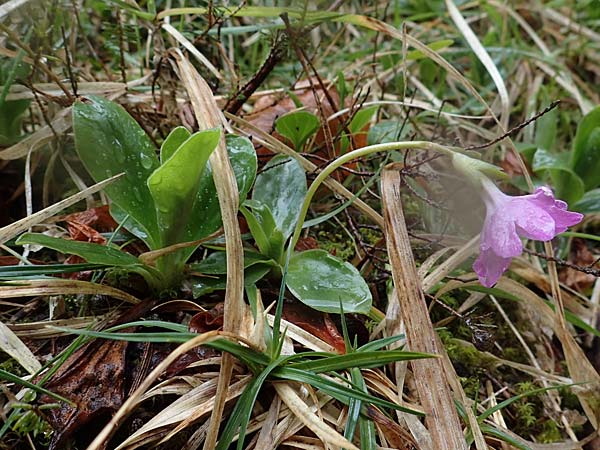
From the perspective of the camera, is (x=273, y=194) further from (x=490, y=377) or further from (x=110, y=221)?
(x=490, y=377)

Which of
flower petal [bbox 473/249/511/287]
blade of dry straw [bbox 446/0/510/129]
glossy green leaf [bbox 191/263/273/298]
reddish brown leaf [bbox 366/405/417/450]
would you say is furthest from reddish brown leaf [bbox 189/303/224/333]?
blade of dry straw [bbox 446/0/510/129]

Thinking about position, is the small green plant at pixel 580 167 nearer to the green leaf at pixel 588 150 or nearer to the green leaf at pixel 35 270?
the green leaf at pixel 588 150

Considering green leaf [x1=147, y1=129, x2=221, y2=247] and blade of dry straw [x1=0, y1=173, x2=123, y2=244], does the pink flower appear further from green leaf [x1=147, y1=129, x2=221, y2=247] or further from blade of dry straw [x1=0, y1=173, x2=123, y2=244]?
blade of dry straw [x1=0, y1=173, x2=123, y2=244]

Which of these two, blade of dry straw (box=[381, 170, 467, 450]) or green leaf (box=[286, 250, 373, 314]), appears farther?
green leaf (box=[286, 250, 373, 314])

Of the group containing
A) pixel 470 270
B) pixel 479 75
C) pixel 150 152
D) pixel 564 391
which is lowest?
pixel 564 391

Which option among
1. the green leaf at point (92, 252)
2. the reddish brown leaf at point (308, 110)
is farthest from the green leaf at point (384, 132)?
the green leaf at point (92, 252)

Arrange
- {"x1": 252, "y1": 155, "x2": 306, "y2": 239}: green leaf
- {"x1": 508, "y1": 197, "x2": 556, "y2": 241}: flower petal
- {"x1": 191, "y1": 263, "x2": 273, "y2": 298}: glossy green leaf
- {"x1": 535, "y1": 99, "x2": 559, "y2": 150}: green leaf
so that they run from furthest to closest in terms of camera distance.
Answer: {"x1": 535, "y1": 99, "x2": 559, "y2": 150}: green leaf, {"x1": 252, "y1": 155, "x2": 306, "y2": 239}: green leaf, {"x1": 191, "y1": 263, "x2": 273, "y2": 298}: glossy green leaf, {"x1": 508, "y1": 197, "x2": 556, "y2": 241}: flower petal

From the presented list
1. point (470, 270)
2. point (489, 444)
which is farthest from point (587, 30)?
point (489, 444)
